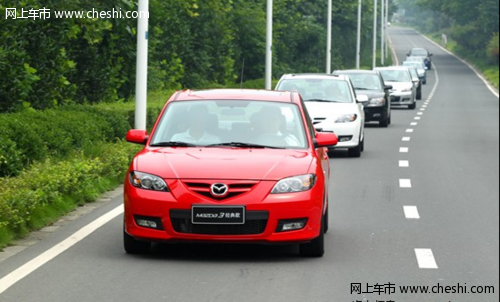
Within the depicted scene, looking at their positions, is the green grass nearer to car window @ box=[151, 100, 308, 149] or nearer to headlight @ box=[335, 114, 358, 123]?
headlight @ box=[335, 114, 358, 123]

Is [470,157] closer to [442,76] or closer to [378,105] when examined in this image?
[378,105]

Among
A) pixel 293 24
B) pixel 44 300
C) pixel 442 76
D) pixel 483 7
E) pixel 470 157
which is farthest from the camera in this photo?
pixel 483 7

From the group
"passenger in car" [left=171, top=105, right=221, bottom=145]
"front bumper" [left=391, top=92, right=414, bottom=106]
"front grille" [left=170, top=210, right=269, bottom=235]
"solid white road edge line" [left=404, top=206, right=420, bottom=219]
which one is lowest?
"front bumper" [left=391, top=92, right=414, bottom=106]

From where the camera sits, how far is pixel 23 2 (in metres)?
21.9

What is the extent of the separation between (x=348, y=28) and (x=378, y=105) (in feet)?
177

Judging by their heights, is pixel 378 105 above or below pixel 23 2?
below

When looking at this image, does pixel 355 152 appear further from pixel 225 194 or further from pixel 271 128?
pixel 225 194

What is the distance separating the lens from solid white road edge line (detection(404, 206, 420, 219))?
45.8ft

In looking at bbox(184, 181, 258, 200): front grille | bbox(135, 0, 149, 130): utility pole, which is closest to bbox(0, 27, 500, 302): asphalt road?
bbox(184, 181, 258, 200): front grille

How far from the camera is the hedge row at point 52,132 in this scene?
14219mm

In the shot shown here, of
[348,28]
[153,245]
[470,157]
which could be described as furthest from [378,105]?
[348,28]

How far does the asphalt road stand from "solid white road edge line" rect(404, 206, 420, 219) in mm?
11

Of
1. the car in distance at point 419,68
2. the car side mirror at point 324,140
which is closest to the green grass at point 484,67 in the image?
the car in distance at point 419,68

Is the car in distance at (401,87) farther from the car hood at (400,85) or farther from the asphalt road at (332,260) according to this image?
the asphalt road at (332,260)
